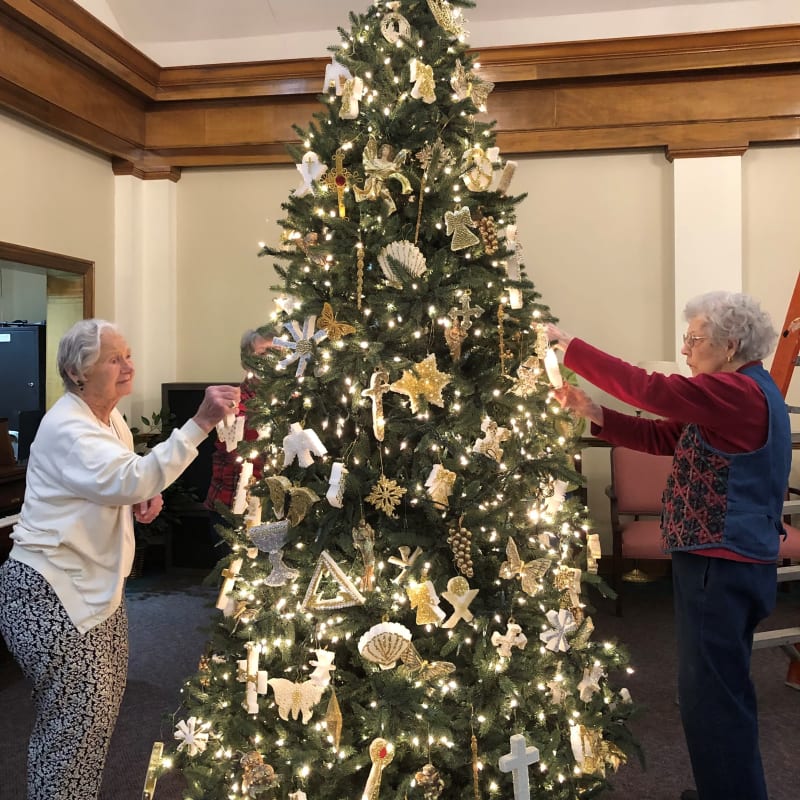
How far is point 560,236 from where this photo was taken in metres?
4.86

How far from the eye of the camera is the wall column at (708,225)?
180 inches

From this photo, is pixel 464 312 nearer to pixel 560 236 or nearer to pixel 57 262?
pixel 560 236

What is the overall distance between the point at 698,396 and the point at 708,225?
318 cm

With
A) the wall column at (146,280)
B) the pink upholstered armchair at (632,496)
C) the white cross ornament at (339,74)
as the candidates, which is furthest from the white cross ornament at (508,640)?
the wall column at (146,280)

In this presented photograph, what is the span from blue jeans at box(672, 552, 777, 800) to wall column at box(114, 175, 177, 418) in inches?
163

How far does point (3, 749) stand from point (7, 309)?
16.5 ft

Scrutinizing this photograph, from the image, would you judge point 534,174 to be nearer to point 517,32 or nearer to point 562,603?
point 517,32

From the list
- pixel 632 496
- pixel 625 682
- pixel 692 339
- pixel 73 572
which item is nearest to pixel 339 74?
pixel 692 339

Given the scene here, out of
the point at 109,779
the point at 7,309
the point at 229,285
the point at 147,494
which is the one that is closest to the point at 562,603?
the point at 147,494

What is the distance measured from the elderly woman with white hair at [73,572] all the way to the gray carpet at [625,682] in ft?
1.05

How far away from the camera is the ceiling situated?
15.0ft

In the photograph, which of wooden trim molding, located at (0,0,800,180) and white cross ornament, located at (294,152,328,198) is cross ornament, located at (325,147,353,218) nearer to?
white cross ornament, located at (294,152,328,198)

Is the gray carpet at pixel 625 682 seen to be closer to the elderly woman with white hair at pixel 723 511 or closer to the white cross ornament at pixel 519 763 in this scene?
the elderly woman with white hair at pixel 723 511

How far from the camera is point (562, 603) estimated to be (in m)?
1.90
